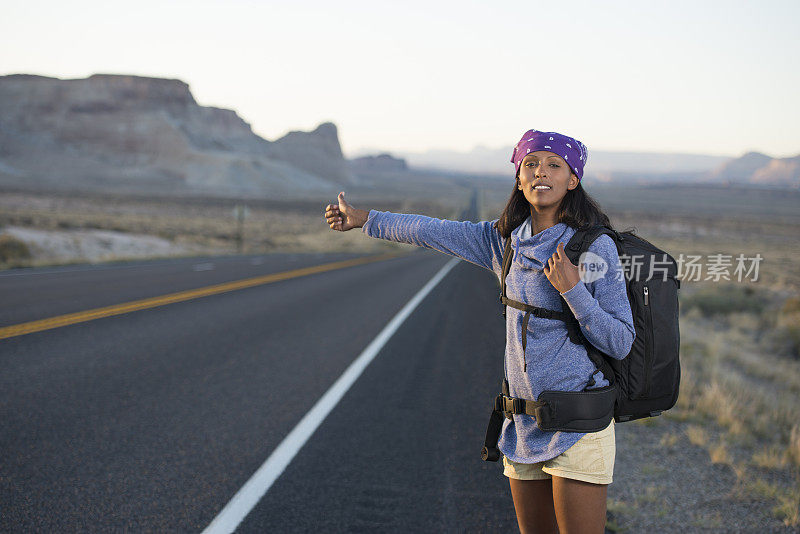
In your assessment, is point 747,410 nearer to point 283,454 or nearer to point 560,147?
point 283,454

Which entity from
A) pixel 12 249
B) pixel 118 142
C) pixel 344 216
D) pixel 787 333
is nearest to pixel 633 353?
pixel 344 216

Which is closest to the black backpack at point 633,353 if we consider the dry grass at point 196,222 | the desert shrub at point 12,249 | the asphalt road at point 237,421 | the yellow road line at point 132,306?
the asphalt road at point 237,421

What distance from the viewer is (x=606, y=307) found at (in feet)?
6.93

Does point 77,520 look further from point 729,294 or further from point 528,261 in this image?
point 729,294

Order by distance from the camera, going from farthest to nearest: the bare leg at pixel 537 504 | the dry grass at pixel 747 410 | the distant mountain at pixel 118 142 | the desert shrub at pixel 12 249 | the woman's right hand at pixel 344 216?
the distant mountain at pixel 118 142 < the desert shrub at pixel 12 249 < the dry grass at pixel 747 410 < the woman's right hand at pixel 344 216 < the bare leg at pixel 537 504

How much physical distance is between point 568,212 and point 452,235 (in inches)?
19.9

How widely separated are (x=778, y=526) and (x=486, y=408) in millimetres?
2542

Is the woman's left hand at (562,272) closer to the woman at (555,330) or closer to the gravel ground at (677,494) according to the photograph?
the woman at (555,330)

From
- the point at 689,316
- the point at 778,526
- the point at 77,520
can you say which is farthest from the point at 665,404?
the point at 689,316

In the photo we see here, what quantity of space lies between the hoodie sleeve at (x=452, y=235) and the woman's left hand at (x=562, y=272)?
45cm

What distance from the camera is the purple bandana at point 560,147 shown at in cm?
226

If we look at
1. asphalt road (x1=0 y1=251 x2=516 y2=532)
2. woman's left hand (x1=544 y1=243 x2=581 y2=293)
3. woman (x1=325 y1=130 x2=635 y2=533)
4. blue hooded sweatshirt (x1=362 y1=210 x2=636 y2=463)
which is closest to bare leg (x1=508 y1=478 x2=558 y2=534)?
woman (x1=325 y1=130 x2=635 y2=533)

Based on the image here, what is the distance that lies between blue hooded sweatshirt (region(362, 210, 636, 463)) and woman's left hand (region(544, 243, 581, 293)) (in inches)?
0.9

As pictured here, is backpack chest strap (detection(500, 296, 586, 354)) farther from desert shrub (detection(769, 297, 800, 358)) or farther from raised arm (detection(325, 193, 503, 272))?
desert shrub (detection(769, 297, 800, 358))
